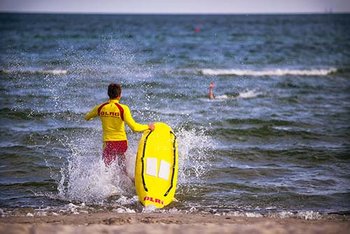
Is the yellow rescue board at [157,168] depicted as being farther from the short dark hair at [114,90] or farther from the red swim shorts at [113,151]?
the short dark hair at [114,90]

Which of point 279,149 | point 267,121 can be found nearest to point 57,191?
point 279,149

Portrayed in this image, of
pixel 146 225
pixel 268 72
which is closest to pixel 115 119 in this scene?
pixel 146 225

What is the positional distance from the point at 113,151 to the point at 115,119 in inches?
19.2

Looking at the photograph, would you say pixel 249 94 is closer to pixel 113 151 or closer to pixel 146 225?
pixel 113 151

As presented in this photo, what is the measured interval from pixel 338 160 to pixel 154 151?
4195mm

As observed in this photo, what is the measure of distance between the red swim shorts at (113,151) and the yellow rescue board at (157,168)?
259mm

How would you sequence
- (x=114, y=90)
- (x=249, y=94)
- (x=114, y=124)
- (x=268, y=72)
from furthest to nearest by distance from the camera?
(x=268, y=72)
(x=249, y=94)
(x=114, y=124)
(x=114, y=90)

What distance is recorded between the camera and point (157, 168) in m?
6.82

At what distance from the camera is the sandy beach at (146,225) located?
4559 mm

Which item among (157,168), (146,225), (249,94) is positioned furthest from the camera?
(249,94)

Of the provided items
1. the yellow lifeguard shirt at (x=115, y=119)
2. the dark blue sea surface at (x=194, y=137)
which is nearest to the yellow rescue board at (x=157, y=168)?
the dark blue sea surface at (x=194, y=137)

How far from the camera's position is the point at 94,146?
962 centimetres

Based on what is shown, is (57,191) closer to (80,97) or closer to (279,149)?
(279,149)

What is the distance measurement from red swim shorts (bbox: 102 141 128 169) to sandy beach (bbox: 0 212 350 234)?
1.26 m
